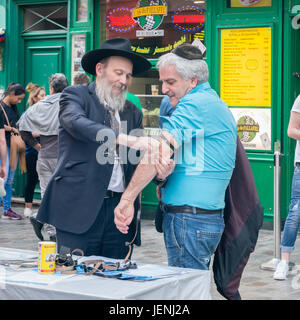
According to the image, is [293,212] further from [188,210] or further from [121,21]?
[121,21]

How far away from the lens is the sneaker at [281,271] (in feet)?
20.1

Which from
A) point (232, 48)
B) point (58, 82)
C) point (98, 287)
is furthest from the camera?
point (232, 48)

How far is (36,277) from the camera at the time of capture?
3080 mm

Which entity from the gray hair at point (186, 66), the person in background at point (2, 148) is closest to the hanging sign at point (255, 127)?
the person in background at point (2, 148)

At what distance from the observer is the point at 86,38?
1024cm

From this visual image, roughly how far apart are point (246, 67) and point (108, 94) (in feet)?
16.4

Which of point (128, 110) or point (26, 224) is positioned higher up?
point (128, 110)

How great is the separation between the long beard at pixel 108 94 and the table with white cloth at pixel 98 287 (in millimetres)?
1253

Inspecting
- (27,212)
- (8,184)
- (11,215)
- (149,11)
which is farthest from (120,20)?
(11,215)

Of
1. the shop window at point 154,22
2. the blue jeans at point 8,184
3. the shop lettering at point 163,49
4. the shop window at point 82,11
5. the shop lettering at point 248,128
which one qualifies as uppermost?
the shop window at point 82,11

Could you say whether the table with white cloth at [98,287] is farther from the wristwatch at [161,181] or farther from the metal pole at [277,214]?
the metal pole at [277,214]
